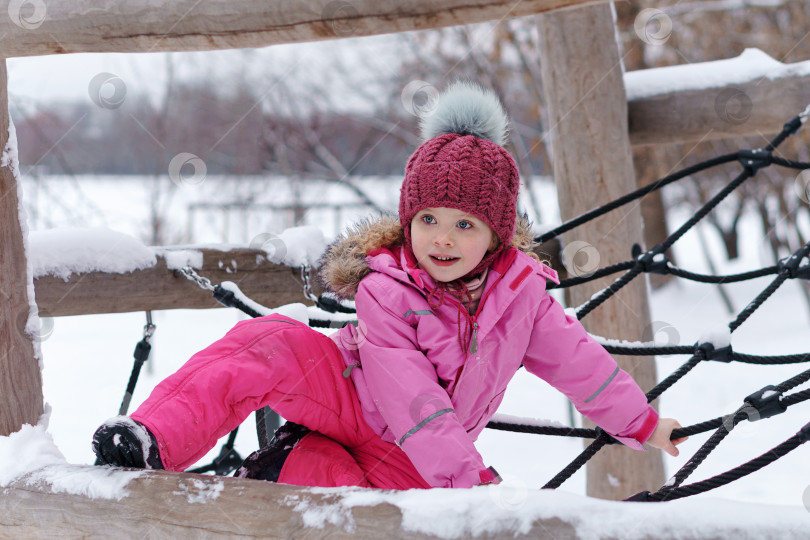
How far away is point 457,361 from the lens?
145cm

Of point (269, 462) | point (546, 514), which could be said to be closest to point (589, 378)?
point (269, 462)

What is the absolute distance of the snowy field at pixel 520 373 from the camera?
3.98 m

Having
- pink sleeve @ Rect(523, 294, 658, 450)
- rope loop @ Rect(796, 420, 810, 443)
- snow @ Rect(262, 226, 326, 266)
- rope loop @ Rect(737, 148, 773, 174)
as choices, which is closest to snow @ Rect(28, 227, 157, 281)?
snow @ Rect(262, 226, 326, 266)

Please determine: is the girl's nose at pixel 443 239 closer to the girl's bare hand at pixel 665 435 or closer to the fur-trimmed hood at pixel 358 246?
the fur-trimmed hood at pixel 358 246

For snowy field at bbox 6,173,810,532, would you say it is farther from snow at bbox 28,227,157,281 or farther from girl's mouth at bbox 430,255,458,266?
girl's mouth at bbox 430,255,458,266

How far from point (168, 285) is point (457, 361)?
3.68ft


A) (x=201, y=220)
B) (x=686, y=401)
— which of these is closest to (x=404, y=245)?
(x=686, y=401)

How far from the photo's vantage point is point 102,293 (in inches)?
83.0

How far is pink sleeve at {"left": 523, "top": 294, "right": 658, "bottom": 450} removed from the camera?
1.57 metres

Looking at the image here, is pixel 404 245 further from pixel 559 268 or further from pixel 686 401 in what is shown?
Result: pixel 686 401

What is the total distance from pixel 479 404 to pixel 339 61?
6.03 metres

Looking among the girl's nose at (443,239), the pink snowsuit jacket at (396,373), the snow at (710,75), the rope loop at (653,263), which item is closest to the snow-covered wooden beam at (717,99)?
the snow at (710,75)

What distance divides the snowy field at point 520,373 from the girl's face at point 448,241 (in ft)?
2.17

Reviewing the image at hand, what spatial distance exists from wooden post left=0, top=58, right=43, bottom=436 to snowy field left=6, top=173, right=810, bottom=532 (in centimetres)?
82
